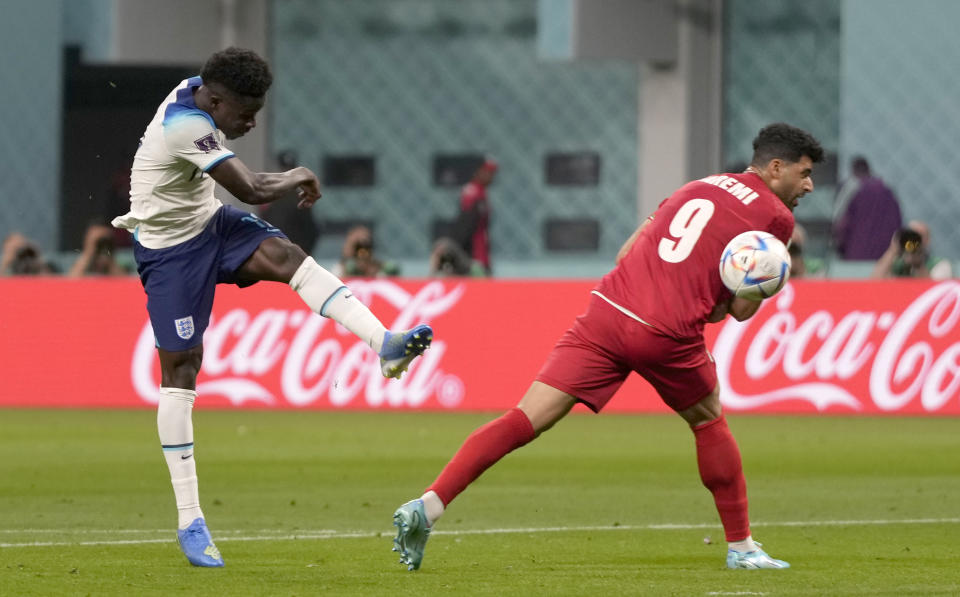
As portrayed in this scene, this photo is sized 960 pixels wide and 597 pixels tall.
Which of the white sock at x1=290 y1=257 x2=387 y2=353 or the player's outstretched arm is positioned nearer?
the player's outstretched arm

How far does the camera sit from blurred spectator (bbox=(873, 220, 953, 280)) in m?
19.2

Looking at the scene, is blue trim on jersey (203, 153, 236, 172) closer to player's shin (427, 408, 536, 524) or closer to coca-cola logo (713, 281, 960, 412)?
player's shin (427, 408, 536, 524)

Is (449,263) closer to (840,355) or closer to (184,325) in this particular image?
(840,355)

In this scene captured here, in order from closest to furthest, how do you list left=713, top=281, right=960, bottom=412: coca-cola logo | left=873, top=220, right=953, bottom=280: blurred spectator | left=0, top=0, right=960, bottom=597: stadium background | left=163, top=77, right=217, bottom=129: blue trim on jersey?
left=163, top=77, right=217, bottom=129: blue trim on jersey → left=0, top=0, right=960, bottom=597: stadium background → left=713, top=281, right=960, bottom=412: coca-cola logo → left=873, top=220, right=953, bottom=280: blurred spectator

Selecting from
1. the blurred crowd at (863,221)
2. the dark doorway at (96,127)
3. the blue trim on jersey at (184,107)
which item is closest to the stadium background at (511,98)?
the dark doorway at (96,127)

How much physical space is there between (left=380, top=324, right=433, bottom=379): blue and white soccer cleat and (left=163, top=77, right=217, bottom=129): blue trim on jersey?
119 cm

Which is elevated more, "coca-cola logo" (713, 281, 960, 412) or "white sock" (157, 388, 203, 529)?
"white sock" (157, 388, 203, 529)

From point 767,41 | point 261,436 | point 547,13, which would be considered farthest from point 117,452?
point 767,41

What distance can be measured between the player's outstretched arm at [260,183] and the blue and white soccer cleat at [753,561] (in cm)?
238

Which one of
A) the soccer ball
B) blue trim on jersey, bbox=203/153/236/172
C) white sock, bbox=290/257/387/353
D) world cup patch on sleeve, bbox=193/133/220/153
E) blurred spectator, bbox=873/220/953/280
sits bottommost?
blurred spectator, bbox=873/220/953/280

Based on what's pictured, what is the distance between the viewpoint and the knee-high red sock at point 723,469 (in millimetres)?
8273

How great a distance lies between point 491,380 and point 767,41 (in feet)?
34.1

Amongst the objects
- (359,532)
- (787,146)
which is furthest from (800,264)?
(787,146)

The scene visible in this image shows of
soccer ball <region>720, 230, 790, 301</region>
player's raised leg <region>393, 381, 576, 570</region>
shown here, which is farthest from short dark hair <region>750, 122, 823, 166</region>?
player's raised leg <region>393, 381, 576, 570</region>
